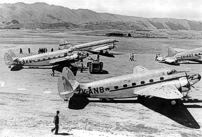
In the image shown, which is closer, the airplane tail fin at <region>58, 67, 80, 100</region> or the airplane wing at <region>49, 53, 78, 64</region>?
the airplane tail fin at <region>58, 67, 80, 100</region>

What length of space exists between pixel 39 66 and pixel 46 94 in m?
12.9

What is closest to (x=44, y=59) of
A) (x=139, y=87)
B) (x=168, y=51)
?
(x=139, y=87)

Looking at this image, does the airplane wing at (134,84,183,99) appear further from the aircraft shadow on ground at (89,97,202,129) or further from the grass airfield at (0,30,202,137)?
the aircraft shadow on ground at (89,97,202,129)

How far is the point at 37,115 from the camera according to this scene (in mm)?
15984

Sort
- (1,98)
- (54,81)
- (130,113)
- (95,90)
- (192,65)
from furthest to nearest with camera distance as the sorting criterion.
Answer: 1. (192,65)
2. (54,81)
3. (1,98)
4. (95,90)
5. (130,113)

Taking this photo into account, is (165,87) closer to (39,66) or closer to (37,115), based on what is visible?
(37,115)

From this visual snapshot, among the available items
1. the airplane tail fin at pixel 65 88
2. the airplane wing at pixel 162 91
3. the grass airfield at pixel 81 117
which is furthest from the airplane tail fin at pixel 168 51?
the airplane tail fin at pixel 65 88

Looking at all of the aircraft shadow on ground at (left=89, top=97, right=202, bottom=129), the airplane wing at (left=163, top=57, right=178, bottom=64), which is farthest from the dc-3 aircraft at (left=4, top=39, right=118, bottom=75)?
the airplane wing at (left=163, top=57, right=178, bottom=64)

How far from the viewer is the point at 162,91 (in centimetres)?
1659

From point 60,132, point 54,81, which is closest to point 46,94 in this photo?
point 54,81

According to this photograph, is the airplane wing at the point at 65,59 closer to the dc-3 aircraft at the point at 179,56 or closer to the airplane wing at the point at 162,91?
the airplane wing at the point at 162,91

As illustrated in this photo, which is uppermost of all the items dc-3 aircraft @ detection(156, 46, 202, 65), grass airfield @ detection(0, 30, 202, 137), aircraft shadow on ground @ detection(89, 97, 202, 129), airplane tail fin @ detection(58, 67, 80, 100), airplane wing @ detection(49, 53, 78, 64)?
dc-3 aircraft @ detection(156, 46, 202, 65)

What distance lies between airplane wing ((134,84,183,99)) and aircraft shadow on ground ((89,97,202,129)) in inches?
66.1

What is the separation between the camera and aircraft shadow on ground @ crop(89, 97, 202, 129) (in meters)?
15.8
